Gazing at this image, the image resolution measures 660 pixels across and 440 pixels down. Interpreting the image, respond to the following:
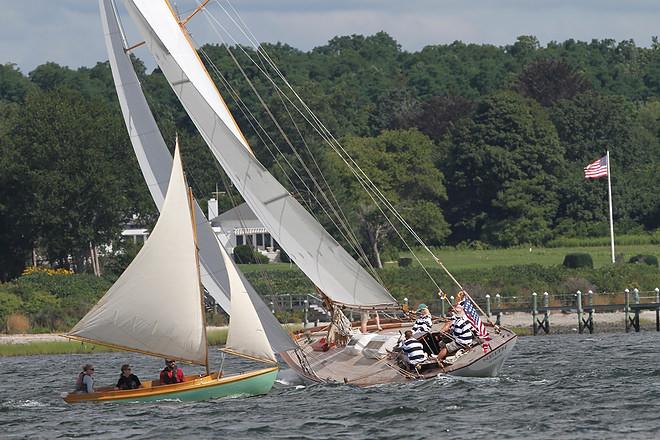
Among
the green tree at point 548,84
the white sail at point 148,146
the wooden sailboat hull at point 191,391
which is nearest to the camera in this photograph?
the wooden sailboat hull at point 191,391

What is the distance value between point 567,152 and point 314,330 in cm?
7920

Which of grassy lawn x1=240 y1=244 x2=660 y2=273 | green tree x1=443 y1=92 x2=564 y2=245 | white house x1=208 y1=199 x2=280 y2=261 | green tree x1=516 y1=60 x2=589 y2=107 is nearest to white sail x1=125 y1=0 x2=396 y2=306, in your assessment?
grassy lawn x1=240 y1=244 x2=660 y2=273

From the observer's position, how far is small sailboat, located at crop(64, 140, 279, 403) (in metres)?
36.7

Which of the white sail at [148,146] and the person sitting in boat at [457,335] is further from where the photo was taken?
the white sail at [148,146]

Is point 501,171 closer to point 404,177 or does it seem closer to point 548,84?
point 404,177

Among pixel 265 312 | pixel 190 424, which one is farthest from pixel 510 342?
pixel 190 424

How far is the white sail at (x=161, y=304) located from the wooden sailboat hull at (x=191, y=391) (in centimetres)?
82

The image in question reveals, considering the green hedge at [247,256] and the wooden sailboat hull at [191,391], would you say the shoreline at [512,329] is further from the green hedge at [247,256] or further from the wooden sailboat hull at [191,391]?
the green hedge at [247,256]

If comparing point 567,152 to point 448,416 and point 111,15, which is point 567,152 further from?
point 448,416

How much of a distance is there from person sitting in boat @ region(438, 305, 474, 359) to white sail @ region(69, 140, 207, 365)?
20.3 ft

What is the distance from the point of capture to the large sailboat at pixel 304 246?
39188 millimetres

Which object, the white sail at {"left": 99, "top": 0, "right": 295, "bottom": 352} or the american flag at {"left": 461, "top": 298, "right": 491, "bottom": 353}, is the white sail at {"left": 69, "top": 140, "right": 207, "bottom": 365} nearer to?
the white sail at {"left": 99, "top": 0, "right": 295, "bottom": 352}

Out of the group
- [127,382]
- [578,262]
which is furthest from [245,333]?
[578,262]

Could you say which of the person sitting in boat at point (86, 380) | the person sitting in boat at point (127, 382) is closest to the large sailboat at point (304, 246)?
the person sitting in boat at point (127, 382)
